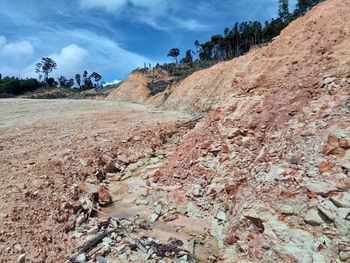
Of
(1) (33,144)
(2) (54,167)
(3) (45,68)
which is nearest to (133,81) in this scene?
(1) (33,144)

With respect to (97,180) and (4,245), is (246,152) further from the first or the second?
(4,245)

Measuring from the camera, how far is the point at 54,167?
6.30m

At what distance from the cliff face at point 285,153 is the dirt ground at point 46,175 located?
2396mm

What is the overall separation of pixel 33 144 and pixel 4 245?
6.11 meters

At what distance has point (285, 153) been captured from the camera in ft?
14.0

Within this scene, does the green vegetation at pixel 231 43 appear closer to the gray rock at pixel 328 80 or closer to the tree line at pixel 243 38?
the tree line at pixel 243 38

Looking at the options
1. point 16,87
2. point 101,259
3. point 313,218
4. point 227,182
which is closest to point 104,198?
point 101,259

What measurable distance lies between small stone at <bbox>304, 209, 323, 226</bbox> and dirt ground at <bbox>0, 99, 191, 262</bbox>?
3.61 meters

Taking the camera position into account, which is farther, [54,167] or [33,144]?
[33,144]

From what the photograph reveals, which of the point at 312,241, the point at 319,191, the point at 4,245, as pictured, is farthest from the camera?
the point at 4,245

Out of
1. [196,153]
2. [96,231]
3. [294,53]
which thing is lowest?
[96,231]

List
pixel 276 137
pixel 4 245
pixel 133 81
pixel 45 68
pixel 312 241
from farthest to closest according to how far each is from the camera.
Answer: pixel 45 68
pixel 133 81
pixel 276 137
pixel 4 245
pixel 312 241

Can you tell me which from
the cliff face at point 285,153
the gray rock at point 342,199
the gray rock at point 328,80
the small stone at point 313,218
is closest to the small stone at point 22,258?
the cliff face at point 285,153

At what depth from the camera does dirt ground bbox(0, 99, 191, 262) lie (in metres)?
3.72
